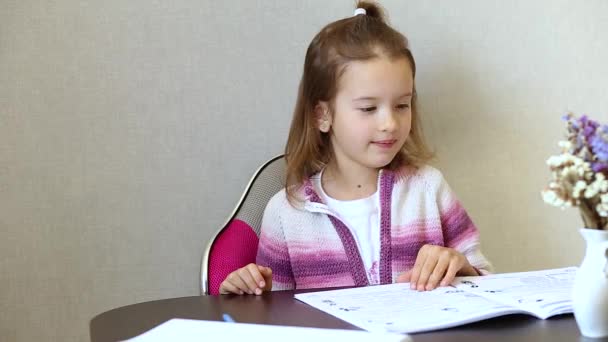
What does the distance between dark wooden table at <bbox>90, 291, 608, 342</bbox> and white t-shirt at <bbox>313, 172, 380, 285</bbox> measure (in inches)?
14.7

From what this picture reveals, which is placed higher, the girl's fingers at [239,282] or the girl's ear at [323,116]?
the girl's ear at [323,116]

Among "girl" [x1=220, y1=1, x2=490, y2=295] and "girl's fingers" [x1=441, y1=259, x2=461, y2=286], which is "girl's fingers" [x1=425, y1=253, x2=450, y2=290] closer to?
"girl's fingers" [x1=441, y1=259, x2=461, y2=286]

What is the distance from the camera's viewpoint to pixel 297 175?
1695 mm

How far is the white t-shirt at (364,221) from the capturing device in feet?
5.21

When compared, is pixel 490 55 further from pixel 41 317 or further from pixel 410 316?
pixel 41 317

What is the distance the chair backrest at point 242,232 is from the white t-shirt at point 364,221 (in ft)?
0.41

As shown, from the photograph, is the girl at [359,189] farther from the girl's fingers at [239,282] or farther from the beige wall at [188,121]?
the girl's fingers at [239,282]

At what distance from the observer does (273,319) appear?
1033 mm

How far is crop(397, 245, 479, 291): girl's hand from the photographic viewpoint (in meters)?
1.19

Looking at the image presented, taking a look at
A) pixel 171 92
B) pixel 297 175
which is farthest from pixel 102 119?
pixel 297 175

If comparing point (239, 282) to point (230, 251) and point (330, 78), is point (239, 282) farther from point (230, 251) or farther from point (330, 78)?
point (330, 78)

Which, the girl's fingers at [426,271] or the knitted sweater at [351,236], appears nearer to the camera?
the girl's fingers at [426,271]

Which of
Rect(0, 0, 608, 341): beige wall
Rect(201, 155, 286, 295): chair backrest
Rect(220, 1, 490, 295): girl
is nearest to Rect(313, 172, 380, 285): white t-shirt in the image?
Rect(220, 1, 490, 295): girl

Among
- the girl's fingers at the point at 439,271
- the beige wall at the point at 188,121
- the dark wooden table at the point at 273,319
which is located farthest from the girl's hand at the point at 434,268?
the beige wall at the point at 188,121
